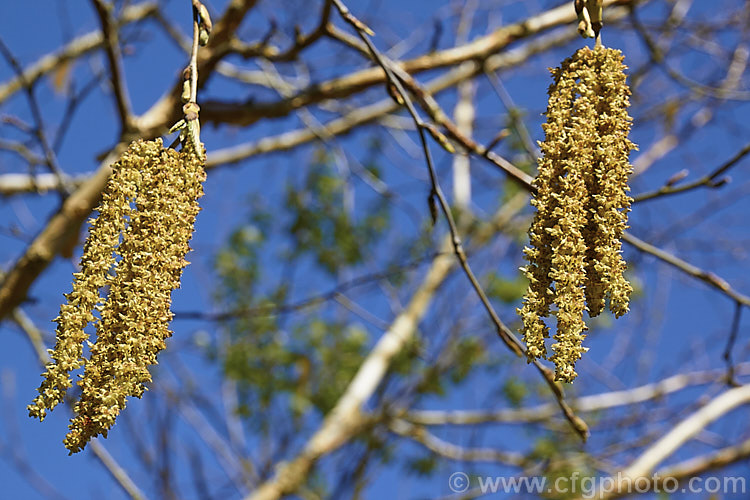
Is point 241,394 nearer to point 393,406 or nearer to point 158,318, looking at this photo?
point 393,406

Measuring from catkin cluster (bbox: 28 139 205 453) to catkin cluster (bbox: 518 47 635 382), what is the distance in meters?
0.38

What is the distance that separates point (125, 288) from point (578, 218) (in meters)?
0.49

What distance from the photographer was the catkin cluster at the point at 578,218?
0.92 m

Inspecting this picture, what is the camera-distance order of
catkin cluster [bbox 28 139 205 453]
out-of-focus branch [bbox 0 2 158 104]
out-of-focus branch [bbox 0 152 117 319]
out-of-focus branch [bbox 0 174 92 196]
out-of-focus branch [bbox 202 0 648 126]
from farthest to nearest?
out-of-focus branch [bbox 0 2 158 104], out-of-focus branch [bbox 0 174 92 196], out-of-focus branch [bbox 202 0 648 126], out-of-focus branch [bbox 0 152 117 319], catkin cluster [bbox 28 139 205 453]

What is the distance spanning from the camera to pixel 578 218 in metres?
0.94

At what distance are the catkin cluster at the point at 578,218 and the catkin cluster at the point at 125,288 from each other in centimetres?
38

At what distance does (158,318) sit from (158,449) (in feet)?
9.15

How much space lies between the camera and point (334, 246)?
6.14 meters

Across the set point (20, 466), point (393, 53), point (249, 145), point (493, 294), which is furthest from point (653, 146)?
point (20, 466)

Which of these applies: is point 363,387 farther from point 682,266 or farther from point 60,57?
point 682,266

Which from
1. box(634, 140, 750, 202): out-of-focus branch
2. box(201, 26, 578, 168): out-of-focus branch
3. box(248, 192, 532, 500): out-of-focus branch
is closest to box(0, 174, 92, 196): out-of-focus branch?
box(201, 26, 578, 168): out-of-focus branch

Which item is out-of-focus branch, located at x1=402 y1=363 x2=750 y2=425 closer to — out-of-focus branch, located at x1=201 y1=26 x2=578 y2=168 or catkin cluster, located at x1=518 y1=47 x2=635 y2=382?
out-of-focus branch, located at x1=201 y1=26 x2=578 y2=168

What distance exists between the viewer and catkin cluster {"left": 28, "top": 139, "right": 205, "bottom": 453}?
34.6 inches

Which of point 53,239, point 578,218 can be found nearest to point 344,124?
point 53,239
